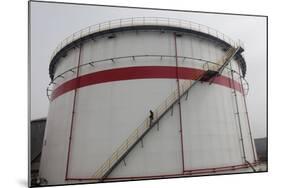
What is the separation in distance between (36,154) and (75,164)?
58.2 inches

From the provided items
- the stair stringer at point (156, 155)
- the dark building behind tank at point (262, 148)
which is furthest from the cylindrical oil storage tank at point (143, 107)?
the dark building behind tank at point (262, 148)

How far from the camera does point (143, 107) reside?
27.1ft

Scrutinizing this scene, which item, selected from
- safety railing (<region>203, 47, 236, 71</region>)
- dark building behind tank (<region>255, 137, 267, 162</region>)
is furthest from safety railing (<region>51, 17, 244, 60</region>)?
dark building behind tank (<region>255, 137, 267, 162</region>)

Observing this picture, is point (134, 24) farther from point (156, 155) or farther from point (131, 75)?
point (156, 155)

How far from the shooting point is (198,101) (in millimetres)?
8820

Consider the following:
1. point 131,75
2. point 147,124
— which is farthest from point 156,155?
point 131,75

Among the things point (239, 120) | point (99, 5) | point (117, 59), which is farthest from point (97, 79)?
point (239, 120)

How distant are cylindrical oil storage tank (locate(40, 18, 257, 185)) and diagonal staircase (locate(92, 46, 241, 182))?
0.03m

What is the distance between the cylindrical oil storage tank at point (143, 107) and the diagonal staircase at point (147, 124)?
3 centimetres

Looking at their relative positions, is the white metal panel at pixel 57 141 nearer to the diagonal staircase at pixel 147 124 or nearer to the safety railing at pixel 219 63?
the diagonal staircase at pixel 147 124

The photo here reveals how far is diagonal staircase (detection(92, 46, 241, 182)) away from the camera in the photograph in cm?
779

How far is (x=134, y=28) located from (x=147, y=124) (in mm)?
2931

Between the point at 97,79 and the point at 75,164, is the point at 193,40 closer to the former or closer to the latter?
the point at 97,79

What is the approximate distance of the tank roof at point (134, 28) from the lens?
8.88m
